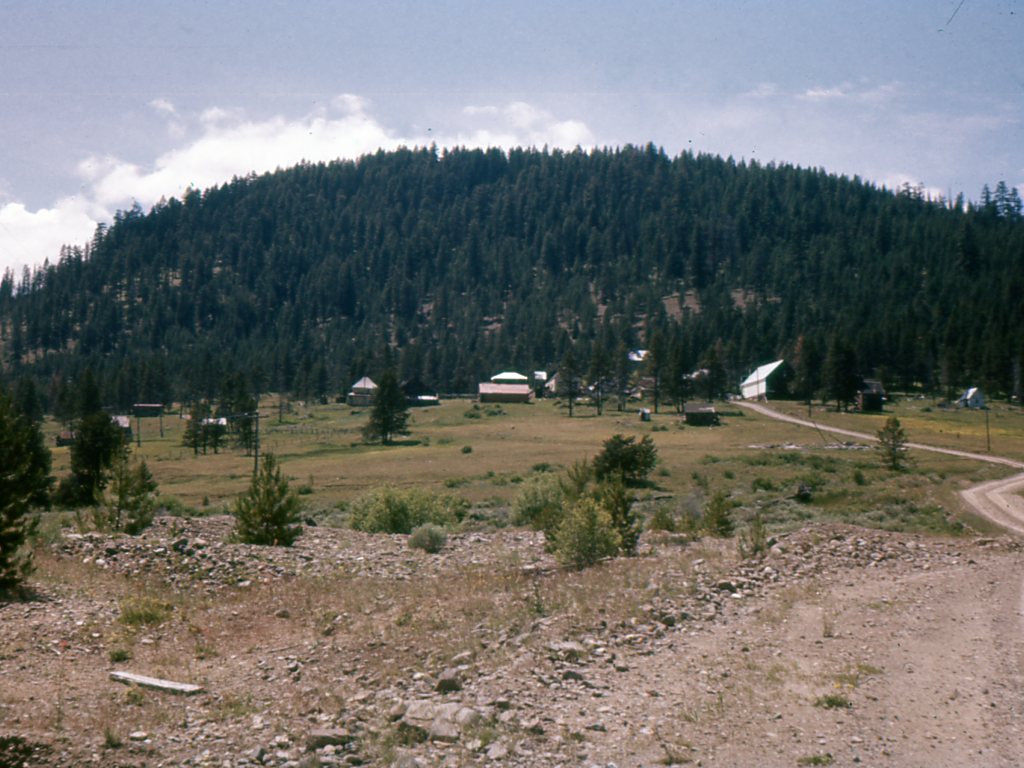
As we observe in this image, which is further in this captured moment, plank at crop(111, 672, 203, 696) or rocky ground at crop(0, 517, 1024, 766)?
plank at crop(111, 672, 203, 696)

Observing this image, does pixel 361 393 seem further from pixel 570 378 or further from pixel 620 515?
pixel 620 515

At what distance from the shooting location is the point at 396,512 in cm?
2920

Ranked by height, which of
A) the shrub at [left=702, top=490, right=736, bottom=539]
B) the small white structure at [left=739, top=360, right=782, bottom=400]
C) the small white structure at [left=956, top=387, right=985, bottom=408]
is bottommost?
the shrub at [left=702, top=490, right=736, bottom=539]

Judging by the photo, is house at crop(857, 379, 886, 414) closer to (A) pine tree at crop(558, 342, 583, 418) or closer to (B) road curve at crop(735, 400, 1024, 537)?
(B) road curve at crop(735, 400, 1024, 537)

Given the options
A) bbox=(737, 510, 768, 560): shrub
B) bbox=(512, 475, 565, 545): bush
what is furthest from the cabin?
bbox=(737, 510, 768, 560): shrub

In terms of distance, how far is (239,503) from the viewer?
2197 centimetres

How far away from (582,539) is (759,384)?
341 ft

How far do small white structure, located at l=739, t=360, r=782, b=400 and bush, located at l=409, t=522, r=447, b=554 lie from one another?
99492mm

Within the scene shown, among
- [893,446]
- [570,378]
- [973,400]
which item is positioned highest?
[570,378]

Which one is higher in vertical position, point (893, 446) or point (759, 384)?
point (759, 384)

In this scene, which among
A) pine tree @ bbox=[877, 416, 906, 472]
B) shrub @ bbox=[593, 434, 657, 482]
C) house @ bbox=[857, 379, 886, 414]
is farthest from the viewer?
house @ bbox=[857, 379, 886, 414]

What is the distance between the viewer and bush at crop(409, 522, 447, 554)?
829 inches

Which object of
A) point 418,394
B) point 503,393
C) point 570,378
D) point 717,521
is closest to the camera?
point 717,521

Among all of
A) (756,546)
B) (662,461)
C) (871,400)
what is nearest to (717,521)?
(756,546)
